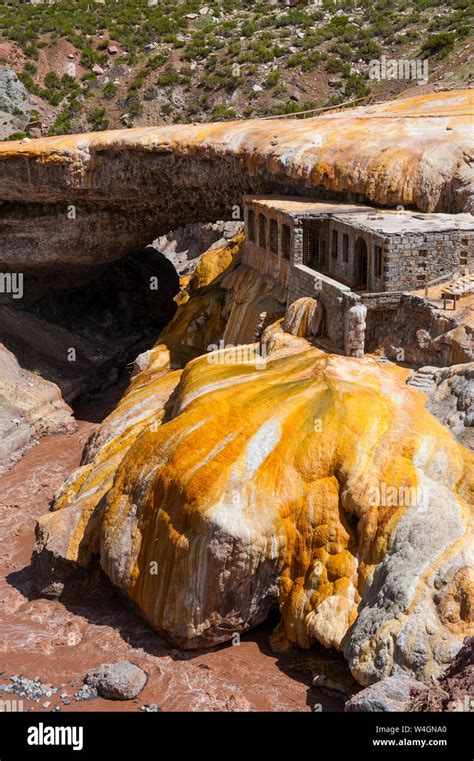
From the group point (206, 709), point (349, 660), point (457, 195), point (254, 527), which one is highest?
point (457, 195)

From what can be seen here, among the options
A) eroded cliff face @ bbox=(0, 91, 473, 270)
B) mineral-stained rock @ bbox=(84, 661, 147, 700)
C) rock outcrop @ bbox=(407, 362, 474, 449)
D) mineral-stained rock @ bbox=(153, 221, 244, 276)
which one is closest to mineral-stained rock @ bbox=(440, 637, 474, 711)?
rock outcrop @ bbox=(407, 362, 474, 449)

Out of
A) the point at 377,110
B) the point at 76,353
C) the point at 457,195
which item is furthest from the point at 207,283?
the point at 457,195

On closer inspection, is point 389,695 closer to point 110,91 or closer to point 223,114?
point 223,114

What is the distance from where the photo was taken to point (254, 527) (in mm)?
21797

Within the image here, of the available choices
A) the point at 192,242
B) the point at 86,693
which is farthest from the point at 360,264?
the point at 192,242

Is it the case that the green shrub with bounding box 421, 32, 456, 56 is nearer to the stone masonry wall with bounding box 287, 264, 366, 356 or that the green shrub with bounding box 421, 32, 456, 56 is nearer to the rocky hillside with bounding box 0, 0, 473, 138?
the rocky hillside with bounding box 0, 0, 473, 138

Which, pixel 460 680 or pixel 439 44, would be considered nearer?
pixel 460 680

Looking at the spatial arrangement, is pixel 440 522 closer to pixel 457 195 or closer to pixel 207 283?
pixel 457 195

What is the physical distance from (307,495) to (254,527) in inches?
56.1

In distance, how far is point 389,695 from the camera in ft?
59.5

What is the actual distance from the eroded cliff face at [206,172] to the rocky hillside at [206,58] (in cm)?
2639

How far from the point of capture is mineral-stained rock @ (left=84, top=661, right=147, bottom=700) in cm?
2148

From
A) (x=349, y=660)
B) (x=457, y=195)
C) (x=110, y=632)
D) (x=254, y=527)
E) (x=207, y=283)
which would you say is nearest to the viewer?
(x=349, y=660)

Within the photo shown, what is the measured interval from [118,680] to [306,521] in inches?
206
